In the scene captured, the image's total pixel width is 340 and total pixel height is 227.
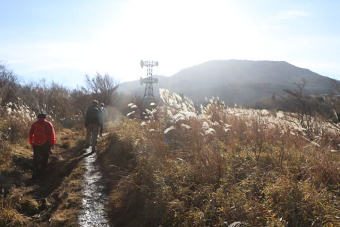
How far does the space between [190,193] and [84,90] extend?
23.4m

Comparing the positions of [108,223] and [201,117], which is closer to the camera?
[108,223]

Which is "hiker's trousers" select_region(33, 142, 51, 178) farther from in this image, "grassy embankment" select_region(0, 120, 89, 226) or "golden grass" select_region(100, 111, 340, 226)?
"golden grass" select_region(100, 111, 340, 226)

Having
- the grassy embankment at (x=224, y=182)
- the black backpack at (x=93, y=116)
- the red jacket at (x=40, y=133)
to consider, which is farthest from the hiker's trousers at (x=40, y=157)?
the black backpack at (x=93, y=116)

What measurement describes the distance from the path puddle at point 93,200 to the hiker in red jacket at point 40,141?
1.31 metres

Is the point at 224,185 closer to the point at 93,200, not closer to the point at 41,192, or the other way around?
the point at 93,200

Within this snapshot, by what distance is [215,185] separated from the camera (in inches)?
198

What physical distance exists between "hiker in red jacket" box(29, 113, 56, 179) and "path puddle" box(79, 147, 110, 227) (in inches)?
51.4

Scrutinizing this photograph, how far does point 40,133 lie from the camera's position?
733 centimetres

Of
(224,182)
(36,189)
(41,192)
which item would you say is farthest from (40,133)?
(224,182)

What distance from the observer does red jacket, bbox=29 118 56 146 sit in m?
7.31

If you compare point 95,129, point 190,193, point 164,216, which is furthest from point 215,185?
point 95,129

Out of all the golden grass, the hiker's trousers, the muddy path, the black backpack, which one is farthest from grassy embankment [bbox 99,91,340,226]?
the black backpack

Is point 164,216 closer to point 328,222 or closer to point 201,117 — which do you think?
point 328,222

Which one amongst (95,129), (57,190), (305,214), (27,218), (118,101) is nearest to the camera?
(305,214)
